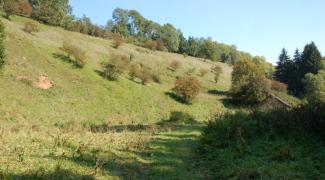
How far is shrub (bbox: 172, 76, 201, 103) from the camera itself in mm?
64125

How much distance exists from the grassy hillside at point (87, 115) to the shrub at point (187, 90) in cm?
167

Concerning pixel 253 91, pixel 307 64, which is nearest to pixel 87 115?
pixel 253 91

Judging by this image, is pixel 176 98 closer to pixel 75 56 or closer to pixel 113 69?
pixel 113 69

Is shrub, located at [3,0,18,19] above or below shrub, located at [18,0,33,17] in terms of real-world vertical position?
below

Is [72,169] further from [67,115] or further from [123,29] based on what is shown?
[123,29]

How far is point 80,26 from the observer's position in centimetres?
9550

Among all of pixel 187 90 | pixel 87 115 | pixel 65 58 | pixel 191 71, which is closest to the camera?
pixel 87 115

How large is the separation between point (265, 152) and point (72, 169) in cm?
666

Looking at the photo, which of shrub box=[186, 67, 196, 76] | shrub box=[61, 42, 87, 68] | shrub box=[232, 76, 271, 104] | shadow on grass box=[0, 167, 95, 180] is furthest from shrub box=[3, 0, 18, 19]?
shadow on grass box=[0, 167, 95, 180]

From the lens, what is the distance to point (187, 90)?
210 feet

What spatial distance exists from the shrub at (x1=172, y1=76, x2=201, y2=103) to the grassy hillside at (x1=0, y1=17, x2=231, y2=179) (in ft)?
5.47

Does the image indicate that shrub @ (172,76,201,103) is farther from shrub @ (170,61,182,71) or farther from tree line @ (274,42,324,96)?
tree line @ (274,42,324,96)

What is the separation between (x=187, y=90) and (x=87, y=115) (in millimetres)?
22260

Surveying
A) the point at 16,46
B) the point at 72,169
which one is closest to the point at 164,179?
the point at 72,169
